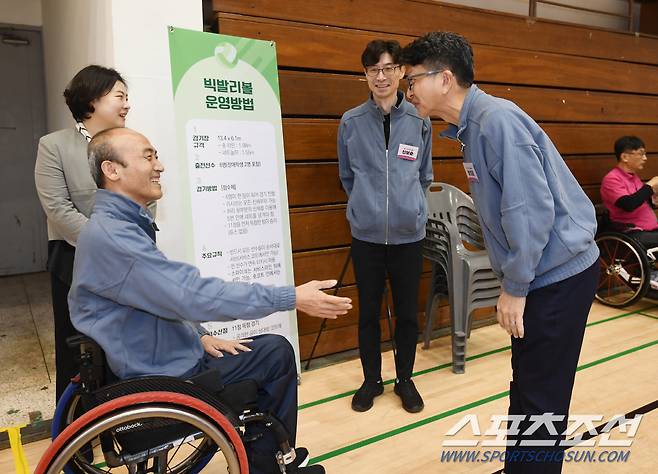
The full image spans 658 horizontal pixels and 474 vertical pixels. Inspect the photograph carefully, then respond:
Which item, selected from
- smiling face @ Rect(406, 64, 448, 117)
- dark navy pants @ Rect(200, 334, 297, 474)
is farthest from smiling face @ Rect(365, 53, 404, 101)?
dark navy pants @ Rect(200, 334, 297, 474)

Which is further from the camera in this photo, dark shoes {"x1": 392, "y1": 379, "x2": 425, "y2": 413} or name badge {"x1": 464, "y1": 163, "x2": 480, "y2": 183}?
dark shoes {"x1": 392, "y1": 379, "x2": 425, "y2": 413}

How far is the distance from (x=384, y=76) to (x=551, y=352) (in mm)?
1392

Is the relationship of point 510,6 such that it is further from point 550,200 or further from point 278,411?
point 278,411

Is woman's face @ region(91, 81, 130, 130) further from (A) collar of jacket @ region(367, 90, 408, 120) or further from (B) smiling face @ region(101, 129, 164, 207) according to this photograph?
(A) collar of jacket @ region(367, 90, 408, 120)

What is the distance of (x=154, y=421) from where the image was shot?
1.35 m

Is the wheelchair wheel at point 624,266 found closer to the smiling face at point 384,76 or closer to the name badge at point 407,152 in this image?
the name badge at point 407,152

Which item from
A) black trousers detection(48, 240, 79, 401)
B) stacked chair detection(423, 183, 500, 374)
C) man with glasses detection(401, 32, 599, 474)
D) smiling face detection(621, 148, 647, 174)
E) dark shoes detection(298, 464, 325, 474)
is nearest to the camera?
man with glasses detection(401, 32, 599, 474)

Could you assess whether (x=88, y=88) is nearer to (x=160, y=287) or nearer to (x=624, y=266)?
(x=160, y=287)

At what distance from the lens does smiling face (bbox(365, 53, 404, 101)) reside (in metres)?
2.31

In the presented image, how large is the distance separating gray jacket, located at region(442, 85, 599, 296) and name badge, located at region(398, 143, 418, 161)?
90cm

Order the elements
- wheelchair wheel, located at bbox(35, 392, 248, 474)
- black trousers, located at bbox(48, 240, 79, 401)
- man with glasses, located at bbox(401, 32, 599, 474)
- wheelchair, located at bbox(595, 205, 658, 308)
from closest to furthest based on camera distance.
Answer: wheelchair wheel, located at bbox(35, 392, 248, 474) → man with glasses, located at bbox(401, 32, 599, 474) → black trousers, located at bbox(48, 240, 79, 401) → wheelchair, located at bbox(595, 205, 658, 308)

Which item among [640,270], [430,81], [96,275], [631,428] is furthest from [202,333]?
[640,270]

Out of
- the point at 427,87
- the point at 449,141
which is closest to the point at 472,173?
the point at 427,87

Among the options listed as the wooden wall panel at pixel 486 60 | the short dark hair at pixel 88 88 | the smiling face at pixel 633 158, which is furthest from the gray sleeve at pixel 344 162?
the smiling face at pixel 633 158
